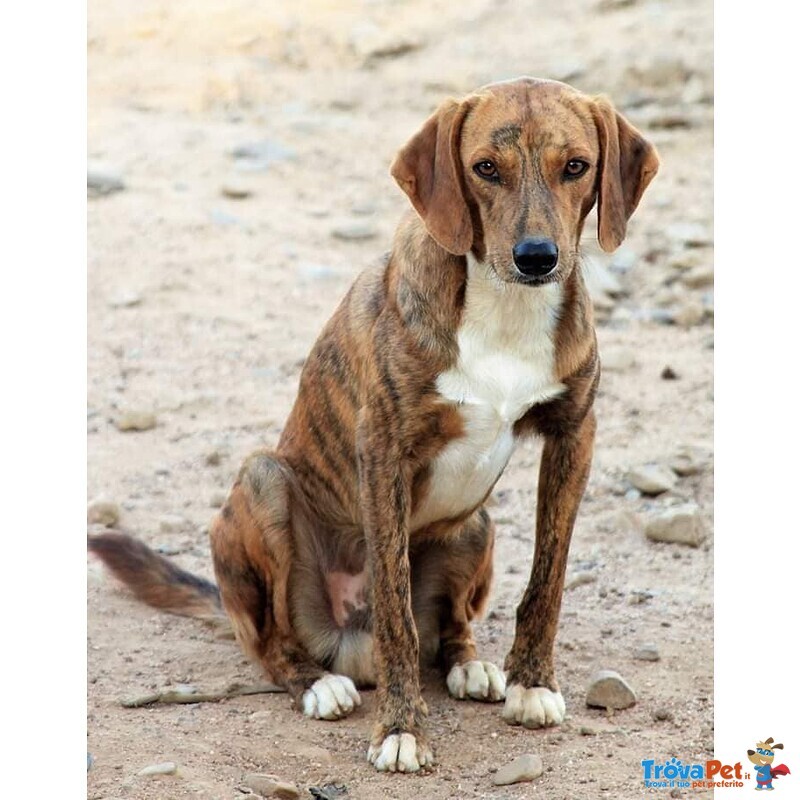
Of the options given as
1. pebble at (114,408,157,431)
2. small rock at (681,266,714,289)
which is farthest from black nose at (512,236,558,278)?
small rock at (681,266,714,289)

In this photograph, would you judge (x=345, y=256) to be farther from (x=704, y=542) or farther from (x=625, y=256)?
(x=704, y=542)

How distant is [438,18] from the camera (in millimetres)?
13125

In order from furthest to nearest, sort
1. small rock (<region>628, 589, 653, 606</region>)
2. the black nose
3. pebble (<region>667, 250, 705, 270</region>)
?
pebble (<region>667, 250, 705, 270</region>)
small rock (<region>628, 589, 653, 606</region>)
the black nose

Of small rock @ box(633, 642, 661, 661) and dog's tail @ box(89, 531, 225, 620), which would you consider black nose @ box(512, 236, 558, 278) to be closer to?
small rock @ box(633, 642, 661, 661)

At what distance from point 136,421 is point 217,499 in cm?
102

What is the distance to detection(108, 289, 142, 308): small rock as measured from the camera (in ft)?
28.6

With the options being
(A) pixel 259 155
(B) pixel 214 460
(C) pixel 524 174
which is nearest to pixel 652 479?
(B) pixel 214 460

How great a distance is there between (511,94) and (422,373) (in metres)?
0.86

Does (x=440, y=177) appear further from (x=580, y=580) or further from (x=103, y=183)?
(x=103, y=183)

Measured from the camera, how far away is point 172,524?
6.24m

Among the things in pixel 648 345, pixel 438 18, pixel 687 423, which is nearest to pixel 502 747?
pixel 687 423

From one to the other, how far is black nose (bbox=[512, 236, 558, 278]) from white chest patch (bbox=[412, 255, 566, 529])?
0.25m

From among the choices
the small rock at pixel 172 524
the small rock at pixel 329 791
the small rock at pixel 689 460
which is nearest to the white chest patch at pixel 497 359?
the small rock at pixel 329 791

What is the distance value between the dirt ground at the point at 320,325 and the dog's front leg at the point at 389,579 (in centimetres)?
16
